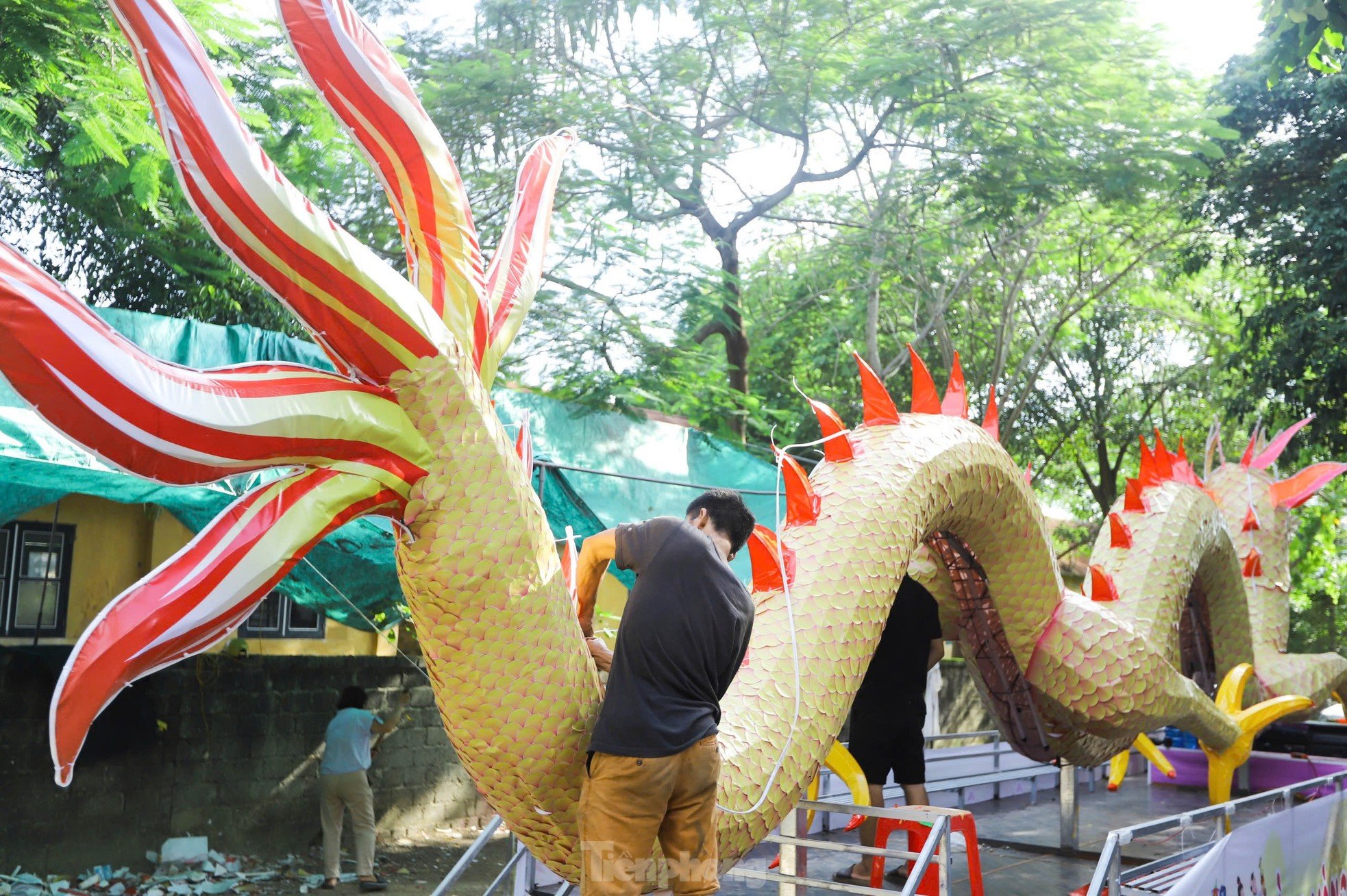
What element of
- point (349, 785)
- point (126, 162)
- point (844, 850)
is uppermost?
point (126, 162)

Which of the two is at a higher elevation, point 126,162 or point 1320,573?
point 126,162

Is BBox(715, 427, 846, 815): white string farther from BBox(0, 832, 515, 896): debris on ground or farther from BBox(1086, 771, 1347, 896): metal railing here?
BBox(0, 832, 515, 896): debris on ground

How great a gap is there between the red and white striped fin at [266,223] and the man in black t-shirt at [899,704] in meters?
2.88

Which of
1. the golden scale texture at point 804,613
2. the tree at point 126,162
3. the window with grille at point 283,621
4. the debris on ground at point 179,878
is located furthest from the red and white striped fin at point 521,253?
the window with grille at point 283,621

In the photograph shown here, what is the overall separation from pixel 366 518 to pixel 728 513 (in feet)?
5.11

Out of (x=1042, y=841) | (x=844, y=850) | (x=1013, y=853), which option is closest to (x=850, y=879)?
(x=844, y=850)

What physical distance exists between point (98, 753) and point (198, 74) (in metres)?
5.84

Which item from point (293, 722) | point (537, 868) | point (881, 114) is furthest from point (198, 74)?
point (881, 114)

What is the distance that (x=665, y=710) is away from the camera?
2.37 m

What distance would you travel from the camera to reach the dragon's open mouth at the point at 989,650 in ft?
14.1

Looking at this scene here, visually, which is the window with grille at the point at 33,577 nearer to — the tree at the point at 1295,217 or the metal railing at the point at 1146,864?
the metal railing at the point at 1146,864

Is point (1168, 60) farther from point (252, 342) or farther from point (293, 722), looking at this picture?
point (293, 722)

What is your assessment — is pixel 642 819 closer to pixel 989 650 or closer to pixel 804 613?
pixel 804 613

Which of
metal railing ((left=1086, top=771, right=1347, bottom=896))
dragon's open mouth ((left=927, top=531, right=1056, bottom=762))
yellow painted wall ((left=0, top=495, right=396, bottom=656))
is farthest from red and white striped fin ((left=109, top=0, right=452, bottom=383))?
yellow painted wall ((left=0, top=495, right=396, bottom=656))
